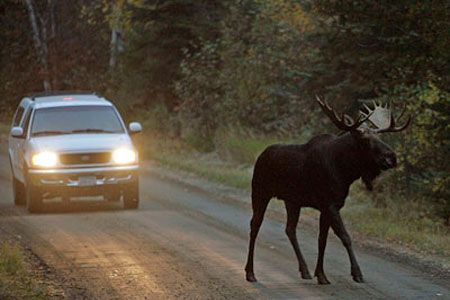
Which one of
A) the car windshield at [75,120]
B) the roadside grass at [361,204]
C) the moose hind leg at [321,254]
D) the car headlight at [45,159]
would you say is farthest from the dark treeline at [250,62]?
the moose hind leg at [321,254]

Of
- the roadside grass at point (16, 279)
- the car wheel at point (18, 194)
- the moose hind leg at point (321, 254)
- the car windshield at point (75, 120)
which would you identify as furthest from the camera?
the car wheel at point (18, 194)

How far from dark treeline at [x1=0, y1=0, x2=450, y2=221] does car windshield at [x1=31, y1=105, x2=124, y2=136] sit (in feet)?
12.0

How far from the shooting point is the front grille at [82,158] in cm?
2025

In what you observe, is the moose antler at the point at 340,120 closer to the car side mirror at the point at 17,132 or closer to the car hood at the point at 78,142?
the car hood at the point at 78,142

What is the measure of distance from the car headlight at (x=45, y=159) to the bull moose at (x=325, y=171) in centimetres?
748

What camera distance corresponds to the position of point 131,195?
67.6 feet

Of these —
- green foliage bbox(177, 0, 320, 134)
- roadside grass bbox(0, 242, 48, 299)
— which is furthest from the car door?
roadside grass bbox(0, 242, 48, 299)

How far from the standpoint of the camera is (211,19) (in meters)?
34.8

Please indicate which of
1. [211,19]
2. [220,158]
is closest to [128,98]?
[211,19]

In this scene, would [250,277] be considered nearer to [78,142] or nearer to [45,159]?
→ [45,159]

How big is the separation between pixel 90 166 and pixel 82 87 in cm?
2393

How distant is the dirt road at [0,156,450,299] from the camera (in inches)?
488

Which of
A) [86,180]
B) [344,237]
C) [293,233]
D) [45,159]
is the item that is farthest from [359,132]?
[45,159]

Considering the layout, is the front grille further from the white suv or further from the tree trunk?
the tree trunk
